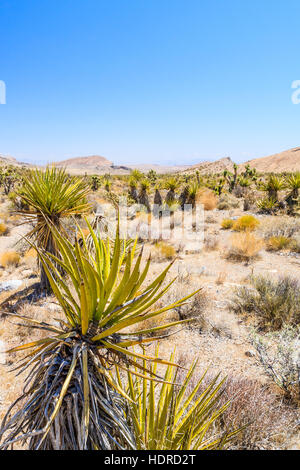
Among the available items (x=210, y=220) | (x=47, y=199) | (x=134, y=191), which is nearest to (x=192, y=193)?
(x=210, y=220)

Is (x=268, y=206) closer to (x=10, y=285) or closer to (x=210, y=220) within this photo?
(x=210, y=220)

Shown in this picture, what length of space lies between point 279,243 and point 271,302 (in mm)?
4633

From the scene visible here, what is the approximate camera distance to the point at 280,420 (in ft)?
7.59

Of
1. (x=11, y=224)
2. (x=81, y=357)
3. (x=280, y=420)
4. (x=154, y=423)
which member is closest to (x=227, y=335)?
(x=280, y=420)

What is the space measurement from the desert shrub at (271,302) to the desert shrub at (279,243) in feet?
11.7

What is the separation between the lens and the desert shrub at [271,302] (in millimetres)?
4188

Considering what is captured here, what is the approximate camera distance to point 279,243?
27.4ft

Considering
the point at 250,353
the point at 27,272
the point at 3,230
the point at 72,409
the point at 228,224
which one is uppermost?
the point at 228,224

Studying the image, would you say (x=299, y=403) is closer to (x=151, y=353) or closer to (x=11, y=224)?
(x=151, y=353)

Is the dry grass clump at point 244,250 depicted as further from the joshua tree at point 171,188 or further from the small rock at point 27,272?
the joshua tree at point 171,188

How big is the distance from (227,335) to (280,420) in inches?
71.8

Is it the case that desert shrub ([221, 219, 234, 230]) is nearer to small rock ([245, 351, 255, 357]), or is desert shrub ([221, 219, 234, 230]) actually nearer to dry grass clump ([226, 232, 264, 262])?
dry grass clump ([226, 232, 264, 262])

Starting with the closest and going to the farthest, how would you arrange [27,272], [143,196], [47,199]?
1. [47,199]
2. [27,272]
3. [143,196]

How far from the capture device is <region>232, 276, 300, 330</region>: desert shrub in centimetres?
419
